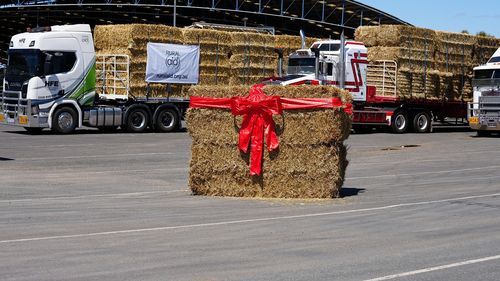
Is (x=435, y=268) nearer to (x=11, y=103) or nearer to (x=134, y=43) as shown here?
(x=11, y=103)

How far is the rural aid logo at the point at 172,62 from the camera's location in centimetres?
3334

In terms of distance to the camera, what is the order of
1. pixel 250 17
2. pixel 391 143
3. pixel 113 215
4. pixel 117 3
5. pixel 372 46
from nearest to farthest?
pixel 113 215
pixel 391 143
pixel 372 46
pixel 117 3
pixel 250 17

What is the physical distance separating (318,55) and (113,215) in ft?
75.3

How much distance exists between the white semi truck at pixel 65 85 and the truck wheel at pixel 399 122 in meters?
11.0

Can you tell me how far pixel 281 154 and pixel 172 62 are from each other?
20.0 metres

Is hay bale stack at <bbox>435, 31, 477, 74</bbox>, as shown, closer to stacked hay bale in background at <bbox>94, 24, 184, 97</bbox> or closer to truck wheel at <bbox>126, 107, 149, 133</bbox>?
stacked hay bale in background at <bbox>94, 24, 184, 97</bbox>

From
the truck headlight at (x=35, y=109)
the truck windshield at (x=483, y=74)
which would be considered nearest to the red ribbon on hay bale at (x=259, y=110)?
the truck headlight at (x=35, y=109)

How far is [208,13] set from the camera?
6012cm

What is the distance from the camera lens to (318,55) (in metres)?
34.1

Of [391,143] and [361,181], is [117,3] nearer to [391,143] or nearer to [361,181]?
[391,143]

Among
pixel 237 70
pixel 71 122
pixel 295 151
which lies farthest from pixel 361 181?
pixel 237 70

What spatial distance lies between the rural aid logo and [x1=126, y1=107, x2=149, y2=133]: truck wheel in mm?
1973

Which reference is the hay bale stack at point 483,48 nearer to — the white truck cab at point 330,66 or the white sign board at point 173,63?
the white truck cab at point 330,66

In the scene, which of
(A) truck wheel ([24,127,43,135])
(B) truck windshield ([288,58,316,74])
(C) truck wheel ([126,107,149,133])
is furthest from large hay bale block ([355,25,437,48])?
(A) truck wheel ([24,127,43,135])
